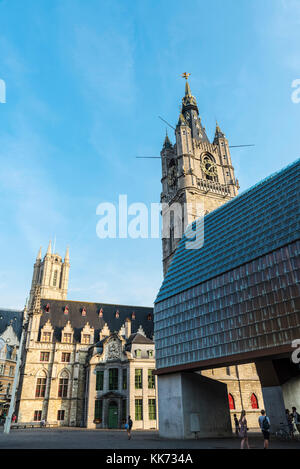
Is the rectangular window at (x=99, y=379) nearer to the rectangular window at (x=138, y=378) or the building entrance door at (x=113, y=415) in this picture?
the building entrance door at (x=113, y=415)

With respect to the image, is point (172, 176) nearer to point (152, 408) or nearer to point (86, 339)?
point (86, 339)

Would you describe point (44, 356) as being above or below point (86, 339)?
below

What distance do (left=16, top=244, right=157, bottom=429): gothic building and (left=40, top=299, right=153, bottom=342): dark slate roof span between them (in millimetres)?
183

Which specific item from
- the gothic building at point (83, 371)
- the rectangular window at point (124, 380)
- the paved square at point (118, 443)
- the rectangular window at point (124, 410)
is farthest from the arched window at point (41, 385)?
the paved square at point (118, 443)

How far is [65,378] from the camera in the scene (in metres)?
54.5

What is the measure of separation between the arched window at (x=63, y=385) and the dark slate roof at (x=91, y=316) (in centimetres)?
600

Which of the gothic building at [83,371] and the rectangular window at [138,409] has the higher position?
the gothic building at [83,371]

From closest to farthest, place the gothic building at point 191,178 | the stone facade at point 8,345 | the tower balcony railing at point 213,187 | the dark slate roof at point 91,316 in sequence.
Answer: the dark slate roof at point 91,316, the gothic building at point 191,178, the tower balcony railing at point 213,187, the stone facade at point 8,345

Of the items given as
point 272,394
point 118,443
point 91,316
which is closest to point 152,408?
point 91,316

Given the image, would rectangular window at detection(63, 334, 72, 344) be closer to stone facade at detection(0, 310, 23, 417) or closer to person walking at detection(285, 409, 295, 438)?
stone facade at detection(0, 310, 23, 417)

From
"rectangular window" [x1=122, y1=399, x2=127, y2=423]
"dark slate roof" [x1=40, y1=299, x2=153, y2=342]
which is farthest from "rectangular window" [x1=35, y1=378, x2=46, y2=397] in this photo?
"rectangular window" [x1=122, y1=399, x2=127, y2=423]

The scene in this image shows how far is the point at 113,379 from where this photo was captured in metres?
50.4

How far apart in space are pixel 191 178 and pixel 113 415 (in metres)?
45.6

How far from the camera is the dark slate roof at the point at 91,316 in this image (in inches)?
2378
